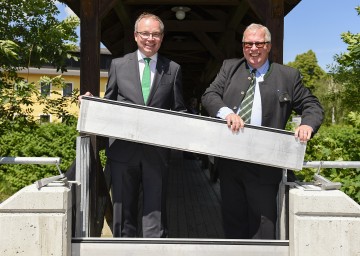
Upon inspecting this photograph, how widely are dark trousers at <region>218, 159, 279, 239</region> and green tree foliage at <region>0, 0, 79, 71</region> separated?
2663 millimetres

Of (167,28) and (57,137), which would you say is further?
(57,137)

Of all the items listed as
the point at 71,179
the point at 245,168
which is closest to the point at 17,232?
the point at 71,179

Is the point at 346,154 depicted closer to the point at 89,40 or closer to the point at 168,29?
the point at 89,40

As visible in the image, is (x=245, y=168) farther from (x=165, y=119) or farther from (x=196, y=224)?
(x=196, y=224)

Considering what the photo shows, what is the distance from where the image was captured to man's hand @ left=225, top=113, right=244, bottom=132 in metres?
2.92

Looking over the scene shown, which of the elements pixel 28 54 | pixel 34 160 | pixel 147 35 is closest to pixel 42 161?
pixel 34 160

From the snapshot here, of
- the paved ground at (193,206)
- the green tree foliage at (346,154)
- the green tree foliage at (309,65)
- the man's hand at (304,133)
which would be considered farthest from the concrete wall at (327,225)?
the green tree foliage at (309,65)

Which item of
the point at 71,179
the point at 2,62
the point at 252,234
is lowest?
the point at 252,234

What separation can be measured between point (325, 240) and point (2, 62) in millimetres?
3396

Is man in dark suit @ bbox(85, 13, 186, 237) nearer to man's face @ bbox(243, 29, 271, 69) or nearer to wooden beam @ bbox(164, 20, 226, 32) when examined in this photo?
man's face @ bbox(243, 29, 271, 69)

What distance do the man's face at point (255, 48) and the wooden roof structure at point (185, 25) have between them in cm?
218

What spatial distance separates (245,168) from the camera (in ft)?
10.3

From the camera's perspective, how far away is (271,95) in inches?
125

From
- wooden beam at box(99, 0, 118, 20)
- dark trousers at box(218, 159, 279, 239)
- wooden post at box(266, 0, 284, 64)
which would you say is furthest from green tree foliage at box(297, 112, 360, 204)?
wooden beam at box(99, 0, 118, 20)
